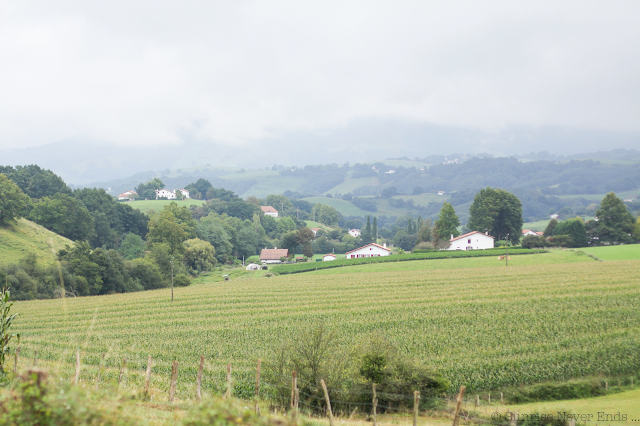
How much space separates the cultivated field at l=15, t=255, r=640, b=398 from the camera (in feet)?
66.1

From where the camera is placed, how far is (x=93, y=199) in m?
99.6

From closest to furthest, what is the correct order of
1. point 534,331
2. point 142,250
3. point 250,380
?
point 250,380
point 534,331
point 142,250

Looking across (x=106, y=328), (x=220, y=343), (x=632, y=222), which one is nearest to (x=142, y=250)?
(x=106, y=328)

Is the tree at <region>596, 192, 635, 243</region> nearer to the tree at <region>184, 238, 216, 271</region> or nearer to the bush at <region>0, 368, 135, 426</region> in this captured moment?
the tree at <region>184, 238, 216, 271</region>

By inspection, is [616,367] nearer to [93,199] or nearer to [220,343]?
[220,343]

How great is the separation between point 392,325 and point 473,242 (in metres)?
65.9

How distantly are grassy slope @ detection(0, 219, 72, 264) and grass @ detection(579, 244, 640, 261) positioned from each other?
8515cm

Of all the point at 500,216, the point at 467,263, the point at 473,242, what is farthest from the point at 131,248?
the point at 500,216

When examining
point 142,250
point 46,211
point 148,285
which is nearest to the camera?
point 148,285

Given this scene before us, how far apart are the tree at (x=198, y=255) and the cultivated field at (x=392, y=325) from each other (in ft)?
108

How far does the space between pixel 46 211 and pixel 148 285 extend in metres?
29.1

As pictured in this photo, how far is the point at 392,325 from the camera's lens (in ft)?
99.9

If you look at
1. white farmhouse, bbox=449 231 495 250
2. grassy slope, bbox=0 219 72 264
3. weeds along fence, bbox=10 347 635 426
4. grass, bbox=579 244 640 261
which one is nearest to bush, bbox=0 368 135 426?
weeds along fence, bbox=10 347 635 426

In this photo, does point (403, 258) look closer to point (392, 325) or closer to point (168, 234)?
point (168, 234)
